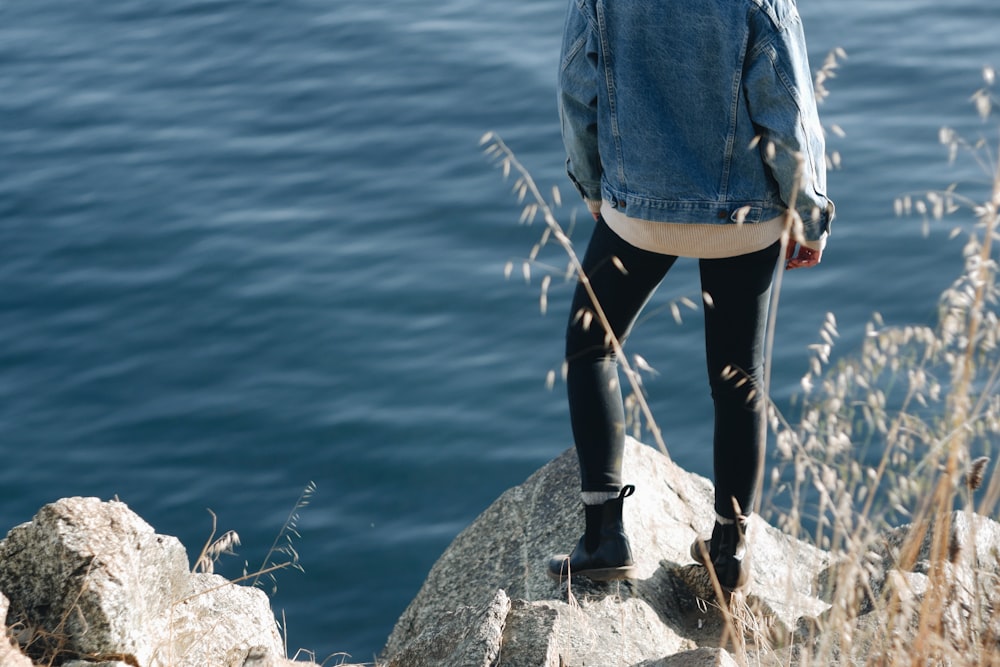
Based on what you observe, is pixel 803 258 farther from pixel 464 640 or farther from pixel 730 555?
pixel 464 640

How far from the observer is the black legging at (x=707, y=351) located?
2.88 meters

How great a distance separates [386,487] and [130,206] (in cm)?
307

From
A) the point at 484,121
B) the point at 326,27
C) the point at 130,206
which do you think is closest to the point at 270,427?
the point at 130,206

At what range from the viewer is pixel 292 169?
7809mm

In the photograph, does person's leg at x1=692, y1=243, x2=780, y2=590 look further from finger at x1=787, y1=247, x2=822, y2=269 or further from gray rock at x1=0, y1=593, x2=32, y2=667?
gray rock at x1=0, y1=593, x2=32, y2=667

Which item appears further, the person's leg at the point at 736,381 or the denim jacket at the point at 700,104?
the person's leg at the point at 736,381

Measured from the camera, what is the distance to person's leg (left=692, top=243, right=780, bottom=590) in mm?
2857

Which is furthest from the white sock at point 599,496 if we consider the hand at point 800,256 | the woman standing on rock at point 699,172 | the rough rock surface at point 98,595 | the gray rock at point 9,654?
the gray rock at point 9,654

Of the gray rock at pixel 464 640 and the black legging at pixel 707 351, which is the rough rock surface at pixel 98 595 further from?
the black legging at pixel 707 351

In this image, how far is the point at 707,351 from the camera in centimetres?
300

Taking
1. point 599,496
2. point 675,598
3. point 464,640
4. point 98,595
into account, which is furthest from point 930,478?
point 98,595

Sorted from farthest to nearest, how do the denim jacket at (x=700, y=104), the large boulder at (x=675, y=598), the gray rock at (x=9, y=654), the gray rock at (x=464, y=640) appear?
the gray rock at (x=464, y=640), the denim jacket at (x=700, y=104), the gray rock at (x=9, y=654), the large boulder at (x=675, y=598)

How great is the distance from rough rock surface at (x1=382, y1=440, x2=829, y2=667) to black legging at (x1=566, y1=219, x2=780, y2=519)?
166 mm

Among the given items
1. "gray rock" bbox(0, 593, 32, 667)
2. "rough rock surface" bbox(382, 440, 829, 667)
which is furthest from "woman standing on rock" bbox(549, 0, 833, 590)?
"gray rock" bbox(0, 593, 32, 667)
